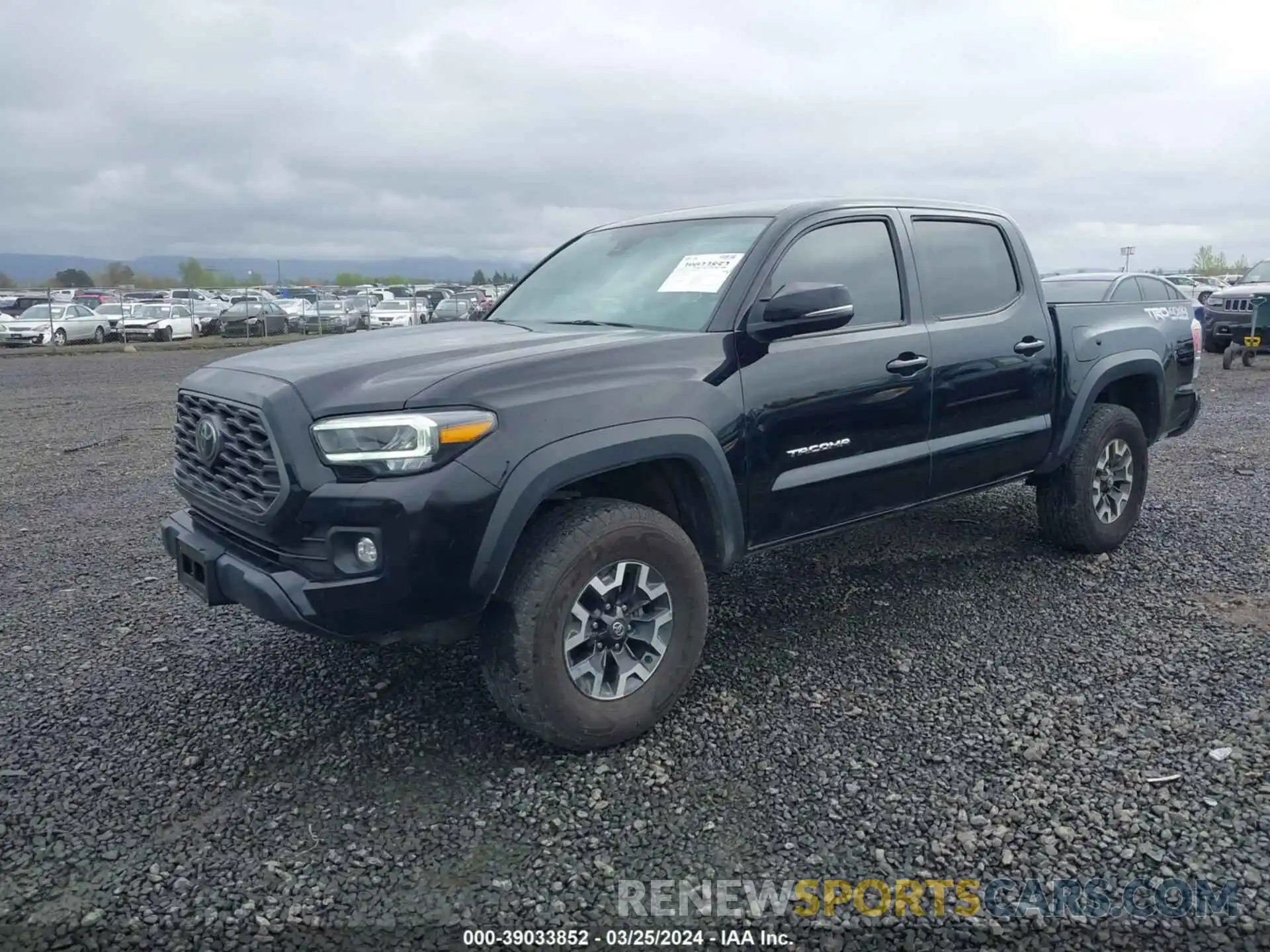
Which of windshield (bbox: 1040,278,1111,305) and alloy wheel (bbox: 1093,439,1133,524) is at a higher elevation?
windshield (bbox: 1040,278,1111,305)

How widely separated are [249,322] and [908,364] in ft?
98.5

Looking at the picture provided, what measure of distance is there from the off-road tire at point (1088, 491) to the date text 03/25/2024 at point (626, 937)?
3404 millimetres

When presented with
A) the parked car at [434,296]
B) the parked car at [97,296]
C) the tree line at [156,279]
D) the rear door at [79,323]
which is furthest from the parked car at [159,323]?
the tree line at [156,279]

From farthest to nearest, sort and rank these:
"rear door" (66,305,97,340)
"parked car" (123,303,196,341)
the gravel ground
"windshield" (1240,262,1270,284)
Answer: "parked car" (123,303,196,341) < "rear door" (66,305,97,340) < "windshield" (1240,262,1270,284) < the gravel ground

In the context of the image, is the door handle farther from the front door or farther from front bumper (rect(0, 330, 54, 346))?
front bumper (rect(0, 330, 54, 346))

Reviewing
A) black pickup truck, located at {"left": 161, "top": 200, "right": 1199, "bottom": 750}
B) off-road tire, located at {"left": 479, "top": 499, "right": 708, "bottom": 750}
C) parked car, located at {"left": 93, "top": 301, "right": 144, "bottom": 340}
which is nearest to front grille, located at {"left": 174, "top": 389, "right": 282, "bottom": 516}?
black pickup truck, located at {"left": 161, "top": 200, "right": 1199, "bottom": 750}

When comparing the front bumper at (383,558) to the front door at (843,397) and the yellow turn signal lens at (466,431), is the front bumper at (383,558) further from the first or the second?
the front door at (843,397)

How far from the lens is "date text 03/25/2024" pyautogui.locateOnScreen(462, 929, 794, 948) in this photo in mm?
2395

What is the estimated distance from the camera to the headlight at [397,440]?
9.38 feet


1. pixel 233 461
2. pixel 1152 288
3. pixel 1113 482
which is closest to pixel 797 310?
pixel 233 461

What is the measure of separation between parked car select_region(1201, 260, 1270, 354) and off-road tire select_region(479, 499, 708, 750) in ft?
50.2

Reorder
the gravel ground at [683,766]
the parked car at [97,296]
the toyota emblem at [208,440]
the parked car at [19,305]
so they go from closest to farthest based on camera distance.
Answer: the gravel ground at [683,766]
the toyota emblem at [208,440]
the parked car at [19,305]
the parked car at [97,296]

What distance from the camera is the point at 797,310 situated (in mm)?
3488

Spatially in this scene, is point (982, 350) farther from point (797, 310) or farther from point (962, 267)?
point (797, 310)
